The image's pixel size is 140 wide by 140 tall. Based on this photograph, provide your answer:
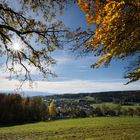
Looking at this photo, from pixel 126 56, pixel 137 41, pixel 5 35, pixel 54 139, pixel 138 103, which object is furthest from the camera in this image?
pixel 138 103

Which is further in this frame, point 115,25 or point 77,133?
point 77,133

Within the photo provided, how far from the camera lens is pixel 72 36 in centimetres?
1177

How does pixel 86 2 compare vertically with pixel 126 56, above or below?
above

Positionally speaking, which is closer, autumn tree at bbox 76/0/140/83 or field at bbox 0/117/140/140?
autumn tree at bbox 76/0/140/83

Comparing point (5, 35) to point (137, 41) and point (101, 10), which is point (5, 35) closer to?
point (101, 10)

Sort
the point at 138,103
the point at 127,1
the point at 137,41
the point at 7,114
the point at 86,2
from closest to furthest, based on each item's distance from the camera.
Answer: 1. the point at 127,1
2. the point at 137,41
3. the point at 86,2
4. the point at 7,114
5. the point at 138,103

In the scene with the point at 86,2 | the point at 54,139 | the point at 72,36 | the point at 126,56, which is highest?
the point at 86,2

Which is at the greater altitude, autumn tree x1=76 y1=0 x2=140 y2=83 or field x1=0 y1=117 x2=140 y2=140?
autumn tree x1=76 y1=0 x2=140 y2=83

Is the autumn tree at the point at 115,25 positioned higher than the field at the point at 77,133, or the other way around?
the autumn tree at the point at 115,25

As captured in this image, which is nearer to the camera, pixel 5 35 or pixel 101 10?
pixel 101 10

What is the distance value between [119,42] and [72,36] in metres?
2.42

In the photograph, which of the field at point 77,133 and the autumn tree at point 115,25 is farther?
the field at point 77,133

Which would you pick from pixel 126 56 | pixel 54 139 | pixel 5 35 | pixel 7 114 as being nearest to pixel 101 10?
pixel 126 56

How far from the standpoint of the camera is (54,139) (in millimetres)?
31219
